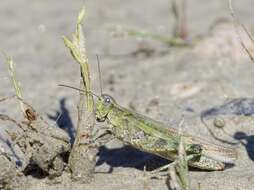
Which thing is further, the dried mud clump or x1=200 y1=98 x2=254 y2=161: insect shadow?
x1=200 y1=98 x2=254 y2=161: insect shadow

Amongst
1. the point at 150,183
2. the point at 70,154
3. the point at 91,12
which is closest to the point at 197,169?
the point at 150,183

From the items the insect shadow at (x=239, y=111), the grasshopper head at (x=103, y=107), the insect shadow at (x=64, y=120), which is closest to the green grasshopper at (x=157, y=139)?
the grasshopper head at (x=103, y=107)

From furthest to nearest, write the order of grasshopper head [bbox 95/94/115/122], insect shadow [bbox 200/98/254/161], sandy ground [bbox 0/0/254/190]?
insect shadow [bbox 200/98/254/161] < sandy ground [bbox 0/0/254/190] < grasshopper head [bbox 95/94/115/122]

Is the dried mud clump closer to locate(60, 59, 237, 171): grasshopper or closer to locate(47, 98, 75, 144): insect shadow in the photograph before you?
locate(60, 59, 237, 171): grasshopper

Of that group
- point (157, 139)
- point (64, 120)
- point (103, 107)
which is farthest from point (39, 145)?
point (64, 120)

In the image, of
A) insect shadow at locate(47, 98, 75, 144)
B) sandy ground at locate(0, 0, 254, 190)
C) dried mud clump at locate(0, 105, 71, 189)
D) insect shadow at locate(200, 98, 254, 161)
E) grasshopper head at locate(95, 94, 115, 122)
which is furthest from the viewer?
insect shadow at locate(47, 98, 75, 144)

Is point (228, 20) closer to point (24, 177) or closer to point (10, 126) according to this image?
point (10, 126)

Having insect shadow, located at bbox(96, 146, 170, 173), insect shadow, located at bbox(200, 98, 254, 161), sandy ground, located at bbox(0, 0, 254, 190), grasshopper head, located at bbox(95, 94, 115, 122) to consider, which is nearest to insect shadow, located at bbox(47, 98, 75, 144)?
sandy ground, located at bbox(0, 0, 254, 190)
